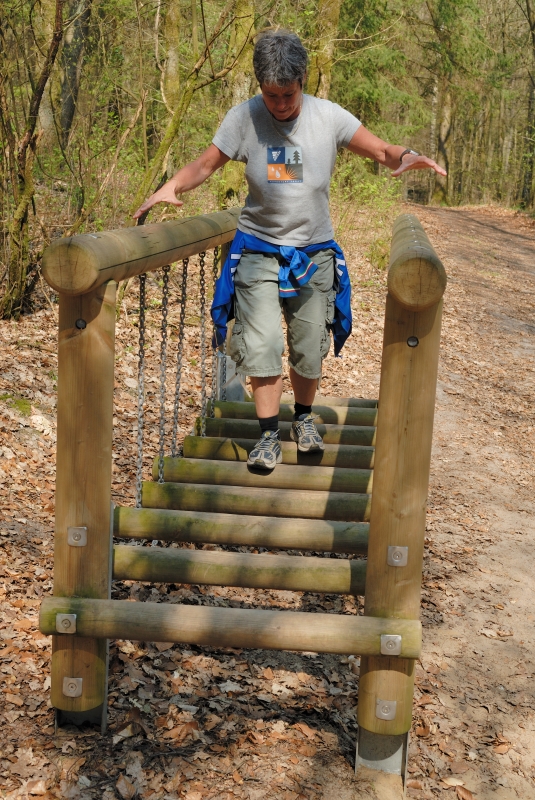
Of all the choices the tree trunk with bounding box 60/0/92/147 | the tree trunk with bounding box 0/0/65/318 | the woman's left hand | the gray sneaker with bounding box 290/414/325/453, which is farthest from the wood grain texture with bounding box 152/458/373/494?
the tree trunk with bounding box 60/0/92/147

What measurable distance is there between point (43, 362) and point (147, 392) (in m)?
0.80

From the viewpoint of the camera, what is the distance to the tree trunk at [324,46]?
11.5 meters

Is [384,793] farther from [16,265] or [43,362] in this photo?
[16,265]

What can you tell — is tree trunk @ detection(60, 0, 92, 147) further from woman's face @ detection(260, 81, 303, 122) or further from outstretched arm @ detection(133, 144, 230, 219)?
woman's face @ detection(260, 81, 303, 122)

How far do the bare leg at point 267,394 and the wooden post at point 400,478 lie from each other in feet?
3.52

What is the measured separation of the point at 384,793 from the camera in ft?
8.83

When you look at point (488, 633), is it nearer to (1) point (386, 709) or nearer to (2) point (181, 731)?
(1) point (386, 709)

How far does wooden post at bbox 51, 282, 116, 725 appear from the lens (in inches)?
97.7

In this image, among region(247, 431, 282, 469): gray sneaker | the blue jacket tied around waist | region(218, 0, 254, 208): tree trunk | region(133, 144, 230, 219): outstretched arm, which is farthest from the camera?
region(218, 0, 254, 208): tree trunk

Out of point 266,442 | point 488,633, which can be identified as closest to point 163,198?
point 266,442

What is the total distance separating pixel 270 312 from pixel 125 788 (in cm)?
186

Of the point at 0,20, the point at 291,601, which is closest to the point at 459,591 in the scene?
the point at 291,601

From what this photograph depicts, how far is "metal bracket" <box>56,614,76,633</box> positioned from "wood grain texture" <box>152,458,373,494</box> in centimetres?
114

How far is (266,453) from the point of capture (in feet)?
11.8
